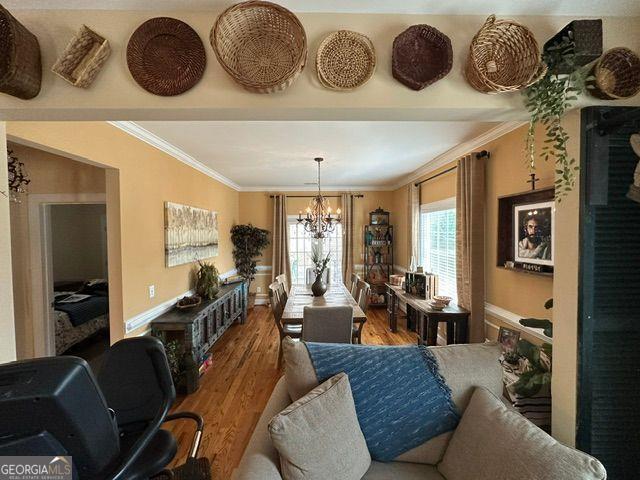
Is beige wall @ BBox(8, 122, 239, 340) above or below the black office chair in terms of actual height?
above

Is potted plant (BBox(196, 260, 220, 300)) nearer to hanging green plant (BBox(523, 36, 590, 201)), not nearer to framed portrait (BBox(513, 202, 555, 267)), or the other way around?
framed portrait (BBox(513, 202, 555, 267))

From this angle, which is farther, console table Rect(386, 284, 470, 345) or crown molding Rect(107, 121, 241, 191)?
console table Rect(386, 284, 470, 345)

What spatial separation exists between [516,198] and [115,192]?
140 inches

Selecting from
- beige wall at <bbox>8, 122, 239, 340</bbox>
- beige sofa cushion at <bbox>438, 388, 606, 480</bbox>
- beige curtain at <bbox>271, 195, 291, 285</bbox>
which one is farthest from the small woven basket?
beige curtain at <bbox>271, 195, 291, 285</bbox>

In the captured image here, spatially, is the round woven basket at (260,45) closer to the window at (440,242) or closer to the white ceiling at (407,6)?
the white ceiling at (407,6)

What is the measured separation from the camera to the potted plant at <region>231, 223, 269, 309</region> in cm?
556

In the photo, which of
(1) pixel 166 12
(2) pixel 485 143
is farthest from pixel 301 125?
(2) pixel 485 143

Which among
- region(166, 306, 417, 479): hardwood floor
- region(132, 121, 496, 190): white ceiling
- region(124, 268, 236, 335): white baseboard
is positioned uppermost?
region(132, 121, 496, 190): white ceiling

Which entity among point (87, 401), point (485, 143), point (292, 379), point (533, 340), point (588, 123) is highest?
point (485, 143)

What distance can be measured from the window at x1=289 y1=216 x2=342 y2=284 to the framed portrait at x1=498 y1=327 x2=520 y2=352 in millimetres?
3763

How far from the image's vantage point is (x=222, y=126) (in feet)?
8.34

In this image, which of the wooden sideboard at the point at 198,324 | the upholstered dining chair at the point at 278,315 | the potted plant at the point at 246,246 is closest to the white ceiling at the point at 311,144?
the potted plant at the point at 246,246

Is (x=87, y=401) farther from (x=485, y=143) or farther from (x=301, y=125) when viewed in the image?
(x=485, y=143)

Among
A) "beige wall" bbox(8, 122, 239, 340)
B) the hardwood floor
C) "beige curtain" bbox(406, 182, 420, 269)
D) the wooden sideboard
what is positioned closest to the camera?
"beige wall" bbox(8, 122, 239, 340)
